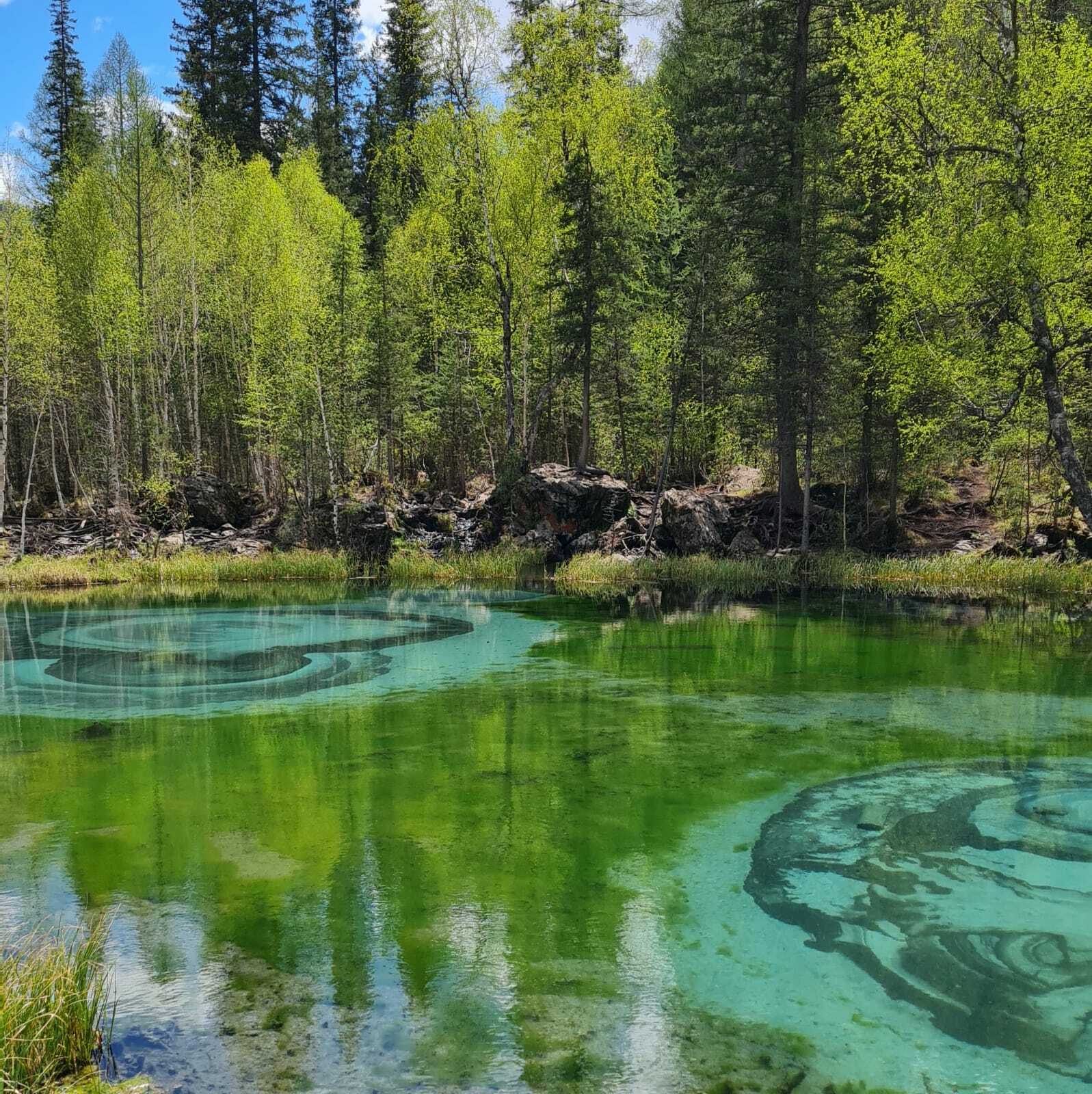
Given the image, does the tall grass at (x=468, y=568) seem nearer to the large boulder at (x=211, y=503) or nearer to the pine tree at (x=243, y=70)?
the large boulder at (x=211, y=503)

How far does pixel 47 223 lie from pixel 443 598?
22.5 m

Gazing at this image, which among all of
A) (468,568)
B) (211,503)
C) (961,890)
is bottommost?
(961,890)

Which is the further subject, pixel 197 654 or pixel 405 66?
pixel 405 66

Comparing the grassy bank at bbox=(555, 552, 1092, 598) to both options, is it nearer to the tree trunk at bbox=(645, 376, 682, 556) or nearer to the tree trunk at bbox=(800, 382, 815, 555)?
the tree trunk at bbox=(800, 382, 815, 555)

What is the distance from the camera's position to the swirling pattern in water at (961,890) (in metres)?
3.68

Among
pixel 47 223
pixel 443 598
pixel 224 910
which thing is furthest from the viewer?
pixel 47 223

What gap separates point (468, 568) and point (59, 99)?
2830 cm

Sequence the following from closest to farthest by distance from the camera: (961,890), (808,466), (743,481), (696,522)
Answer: (961,890), (808,466), (696,522), (743,481)

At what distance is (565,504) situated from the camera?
2409cm

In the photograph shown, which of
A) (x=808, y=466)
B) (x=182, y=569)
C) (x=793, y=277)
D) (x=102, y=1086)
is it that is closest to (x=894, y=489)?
(x=808, y=466)

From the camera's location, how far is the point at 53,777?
22.7ft

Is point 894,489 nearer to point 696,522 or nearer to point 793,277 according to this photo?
point 696,522

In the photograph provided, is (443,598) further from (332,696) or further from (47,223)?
(47,223)

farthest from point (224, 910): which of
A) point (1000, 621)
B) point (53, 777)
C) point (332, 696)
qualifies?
point (1000, 621)
